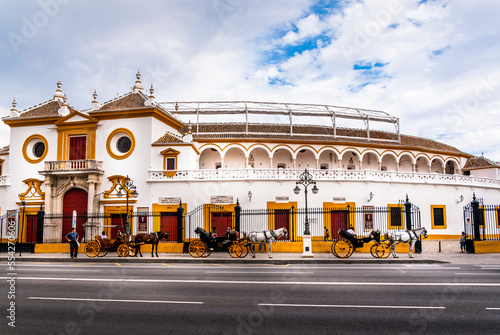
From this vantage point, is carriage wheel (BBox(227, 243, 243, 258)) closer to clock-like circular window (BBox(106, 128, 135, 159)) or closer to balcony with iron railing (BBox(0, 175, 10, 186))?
clock-like circular window (BBox(106, 128, 135, 159))

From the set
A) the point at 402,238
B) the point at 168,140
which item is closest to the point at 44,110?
the point at 168,140

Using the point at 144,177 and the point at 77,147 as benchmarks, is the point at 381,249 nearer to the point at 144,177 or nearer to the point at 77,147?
the point at 144,177

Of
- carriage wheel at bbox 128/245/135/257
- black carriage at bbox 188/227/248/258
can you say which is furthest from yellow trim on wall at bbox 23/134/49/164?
black carriage at bbox 188/227/248/258

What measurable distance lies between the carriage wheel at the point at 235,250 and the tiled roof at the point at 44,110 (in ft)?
63.2

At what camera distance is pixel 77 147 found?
30344 millimetres

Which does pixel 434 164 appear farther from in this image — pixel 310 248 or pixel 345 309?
pixel 345 309

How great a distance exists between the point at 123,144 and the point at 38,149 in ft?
23.4

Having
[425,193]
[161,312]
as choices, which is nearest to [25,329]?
[161,312]

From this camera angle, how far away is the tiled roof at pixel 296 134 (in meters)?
36.4

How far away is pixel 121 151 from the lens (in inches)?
1177

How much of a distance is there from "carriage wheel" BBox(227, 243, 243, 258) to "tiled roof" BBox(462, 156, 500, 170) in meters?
33.4

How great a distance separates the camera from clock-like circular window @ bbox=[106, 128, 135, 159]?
2962 centimetres

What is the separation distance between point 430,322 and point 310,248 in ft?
40.3

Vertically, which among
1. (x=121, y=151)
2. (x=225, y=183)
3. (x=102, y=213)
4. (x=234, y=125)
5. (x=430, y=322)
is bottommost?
(x=430, y=322)
